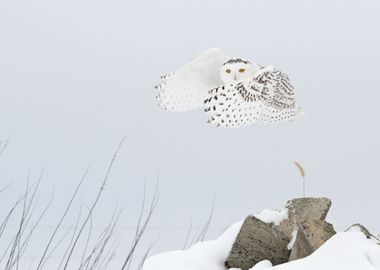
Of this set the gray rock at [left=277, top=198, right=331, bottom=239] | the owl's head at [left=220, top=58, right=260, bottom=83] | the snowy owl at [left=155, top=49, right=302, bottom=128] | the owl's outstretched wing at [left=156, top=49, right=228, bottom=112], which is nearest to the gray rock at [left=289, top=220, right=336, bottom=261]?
the gray rock at [left=277, top=198, right=331, bottom=239]

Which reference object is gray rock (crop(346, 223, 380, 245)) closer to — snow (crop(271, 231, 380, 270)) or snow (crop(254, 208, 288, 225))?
snow (crop(271, 231, 380, 270))

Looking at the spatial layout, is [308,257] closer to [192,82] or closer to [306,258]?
[306,258]

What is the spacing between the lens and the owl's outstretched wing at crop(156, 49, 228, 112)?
4965mm

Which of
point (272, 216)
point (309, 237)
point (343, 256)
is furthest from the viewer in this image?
point (272, 216)

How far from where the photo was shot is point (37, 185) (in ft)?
13.6

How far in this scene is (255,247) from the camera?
10.0 ft

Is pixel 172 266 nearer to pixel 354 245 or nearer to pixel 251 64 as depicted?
pixel 354 245

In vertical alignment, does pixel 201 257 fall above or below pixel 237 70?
below

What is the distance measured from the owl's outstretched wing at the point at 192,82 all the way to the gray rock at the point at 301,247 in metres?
2.16

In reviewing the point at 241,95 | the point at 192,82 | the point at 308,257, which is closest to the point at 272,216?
the point at 308,257

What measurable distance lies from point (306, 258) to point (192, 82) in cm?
267

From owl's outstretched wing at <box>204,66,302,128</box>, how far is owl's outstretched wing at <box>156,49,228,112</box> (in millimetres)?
572

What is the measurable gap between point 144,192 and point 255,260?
1.09m

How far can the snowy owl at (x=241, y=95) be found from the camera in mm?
4258
